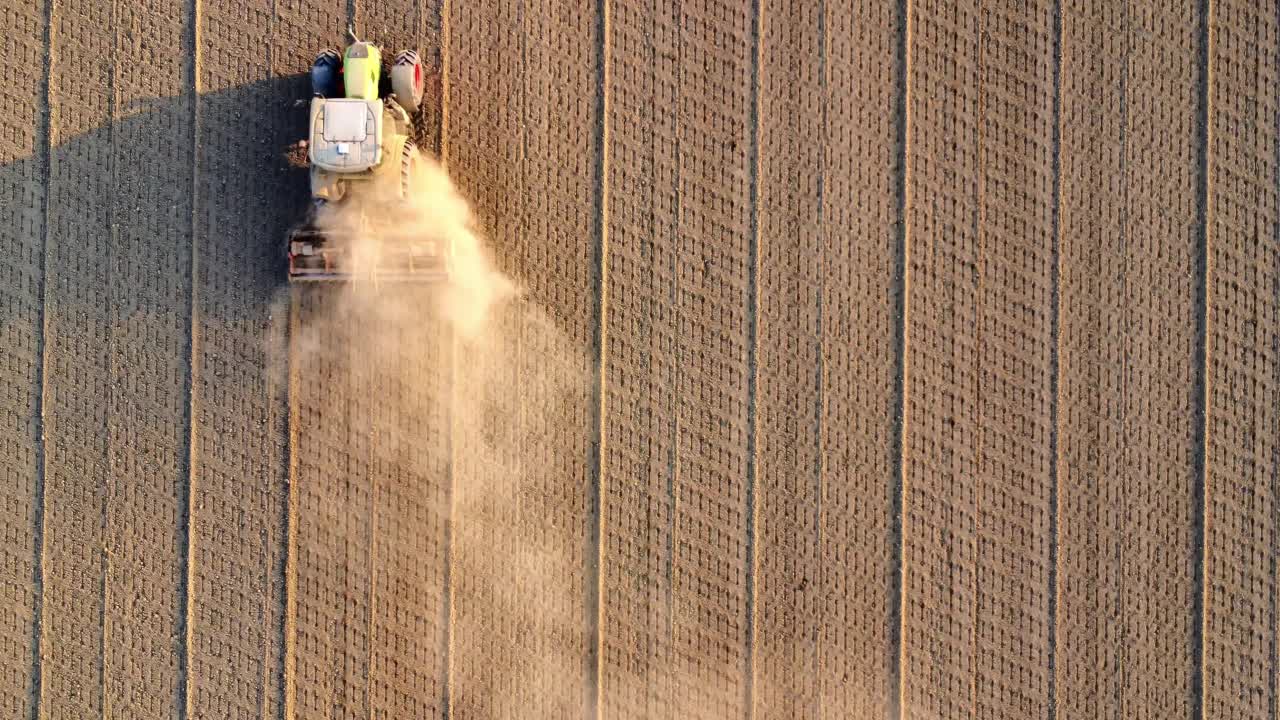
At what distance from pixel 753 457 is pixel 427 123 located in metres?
3.43

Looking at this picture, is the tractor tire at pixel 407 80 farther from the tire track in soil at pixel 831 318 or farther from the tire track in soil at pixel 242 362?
the tire track in soil at pixel 831 318

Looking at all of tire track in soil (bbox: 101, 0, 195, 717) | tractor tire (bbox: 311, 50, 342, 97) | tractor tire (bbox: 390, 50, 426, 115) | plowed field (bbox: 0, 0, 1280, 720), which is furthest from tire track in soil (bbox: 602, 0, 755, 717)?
tire track in soil (bbox: 101, 0, 195, 717)

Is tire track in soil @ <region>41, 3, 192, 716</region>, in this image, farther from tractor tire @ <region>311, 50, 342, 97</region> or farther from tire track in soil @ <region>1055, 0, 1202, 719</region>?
tire track in soil @ <region>1055, 0, 1202, 719</region>

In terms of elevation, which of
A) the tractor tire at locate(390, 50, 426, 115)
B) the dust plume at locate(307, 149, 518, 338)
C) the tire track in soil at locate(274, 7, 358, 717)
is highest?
the tractor tire at locate(390, 50, 426, 115)

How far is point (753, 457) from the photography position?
22.3 ft

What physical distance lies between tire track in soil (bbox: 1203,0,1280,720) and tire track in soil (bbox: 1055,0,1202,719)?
0.18 meters

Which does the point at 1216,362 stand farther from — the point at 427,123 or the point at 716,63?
the point at 427,123

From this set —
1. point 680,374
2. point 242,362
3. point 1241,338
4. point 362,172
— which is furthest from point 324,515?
point 1241,338

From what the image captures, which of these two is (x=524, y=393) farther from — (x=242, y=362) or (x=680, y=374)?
(x=242, y=362)

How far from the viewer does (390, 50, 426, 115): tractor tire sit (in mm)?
6488

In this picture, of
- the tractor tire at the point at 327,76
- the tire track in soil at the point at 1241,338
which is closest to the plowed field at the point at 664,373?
the tire track in soil at the point at 1241,338

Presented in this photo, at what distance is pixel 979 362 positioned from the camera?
22.4ft

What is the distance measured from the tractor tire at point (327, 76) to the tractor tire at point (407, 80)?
380mm

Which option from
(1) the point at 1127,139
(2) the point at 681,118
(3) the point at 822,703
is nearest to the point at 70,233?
(2) the point at 681,118
